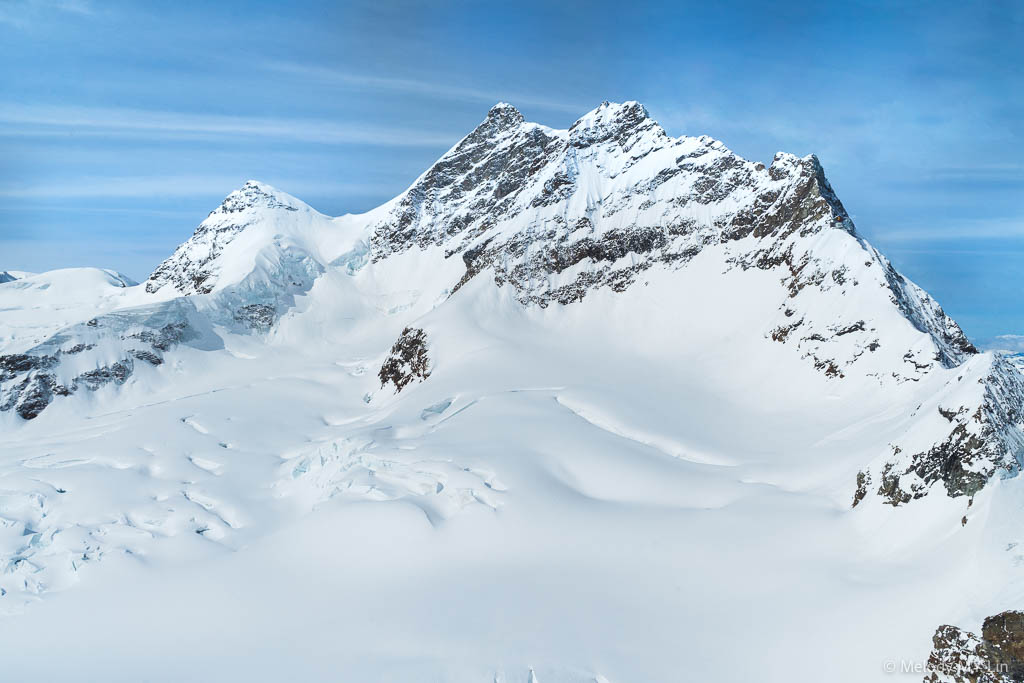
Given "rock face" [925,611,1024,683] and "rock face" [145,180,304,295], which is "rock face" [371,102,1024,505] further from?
"rock face" [145,180,304,295]

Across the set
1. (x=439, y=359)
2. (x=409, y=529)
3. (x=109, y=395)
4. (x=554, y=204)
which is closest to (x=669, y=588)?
(x=409, y=529)

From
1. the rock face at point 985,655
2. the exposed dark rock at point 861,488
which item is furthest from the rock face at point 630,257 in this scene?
the rock face at point 985,655

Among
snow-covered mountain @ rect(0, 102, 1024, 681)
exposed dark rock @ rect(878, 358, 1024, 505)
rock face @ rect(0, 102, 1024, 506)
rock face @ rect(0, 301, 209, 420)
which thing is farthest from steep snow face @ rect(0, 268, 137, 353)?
exposed dark rock @ rect(878, 358, 1024, 505)

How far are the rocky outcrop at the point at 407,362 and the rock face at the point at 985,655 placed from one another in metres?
61.3

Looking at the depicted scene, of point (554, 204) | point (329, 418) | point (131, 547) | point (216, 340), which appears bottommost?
point (131, 547)

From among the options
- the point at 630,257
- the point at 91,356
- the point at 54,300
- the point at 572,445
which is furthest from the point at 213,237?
the point at 572,445

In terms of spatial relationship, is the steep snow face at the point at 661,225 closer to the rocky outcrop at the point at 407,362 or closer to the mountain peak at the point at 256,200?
the rocky outcrop at the point at 407,362

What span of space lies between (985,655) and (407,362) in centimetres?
6996

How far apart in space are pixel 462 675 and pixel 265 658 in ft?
27.0

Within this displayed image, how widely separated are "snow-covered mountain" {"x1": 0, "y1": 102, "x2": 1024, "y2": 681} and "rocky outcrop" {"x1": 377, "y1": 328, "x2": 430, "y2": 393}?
1.85 feet

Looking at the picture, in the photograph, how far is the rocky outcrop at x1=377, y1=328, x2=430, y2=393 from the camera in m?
79.6

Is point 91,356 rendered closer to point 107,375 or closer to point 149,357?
point 107,375

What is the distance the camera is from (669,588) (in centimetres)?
2812

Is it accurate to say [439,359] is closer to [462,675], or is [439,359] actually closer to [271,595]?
[271,595]
